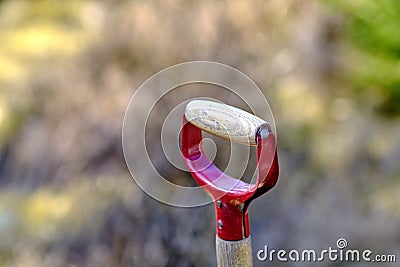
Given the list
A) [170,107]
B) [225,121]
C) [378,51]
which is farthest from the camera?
[378,51]

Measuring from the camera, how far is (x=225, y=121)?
0.82 m

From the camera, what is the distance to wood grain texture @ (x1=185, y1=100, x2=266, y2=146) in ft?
2.58

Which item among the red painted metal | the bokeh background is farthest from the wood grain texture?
the bokeh background

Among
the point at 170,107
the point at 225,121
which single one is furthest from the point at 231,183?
the point at 170,107

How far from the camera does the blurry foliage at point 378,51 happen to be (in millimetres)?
2006

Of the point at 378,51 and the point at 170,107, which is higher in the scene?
the point at 378,51

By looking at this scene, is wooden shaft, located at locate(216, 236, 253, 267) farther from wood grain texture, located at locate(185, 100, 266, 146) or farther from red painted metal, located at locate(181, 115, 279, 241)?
wood grain texture, located at locate(185, 100, 266, 146)

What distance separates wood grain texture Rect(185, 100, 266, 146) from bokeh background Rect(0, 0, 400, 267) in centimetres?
72

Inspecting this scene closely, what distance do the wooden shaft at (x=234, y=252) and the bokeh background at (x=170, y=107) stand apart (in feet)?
2.10

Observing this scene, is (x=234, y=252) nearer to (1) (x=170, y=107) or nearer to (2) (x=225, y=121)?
(2) (x=225, y=121)

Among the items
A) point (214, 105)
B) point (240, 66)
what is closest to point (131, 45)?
point (240, 66)

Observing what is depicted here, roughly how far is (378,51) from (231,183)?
138cm

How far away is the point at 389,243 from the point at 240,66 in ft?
2.40

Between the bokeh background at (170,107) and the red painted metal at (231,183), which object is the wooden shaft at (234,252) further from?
the bokeh background at (170,107)
